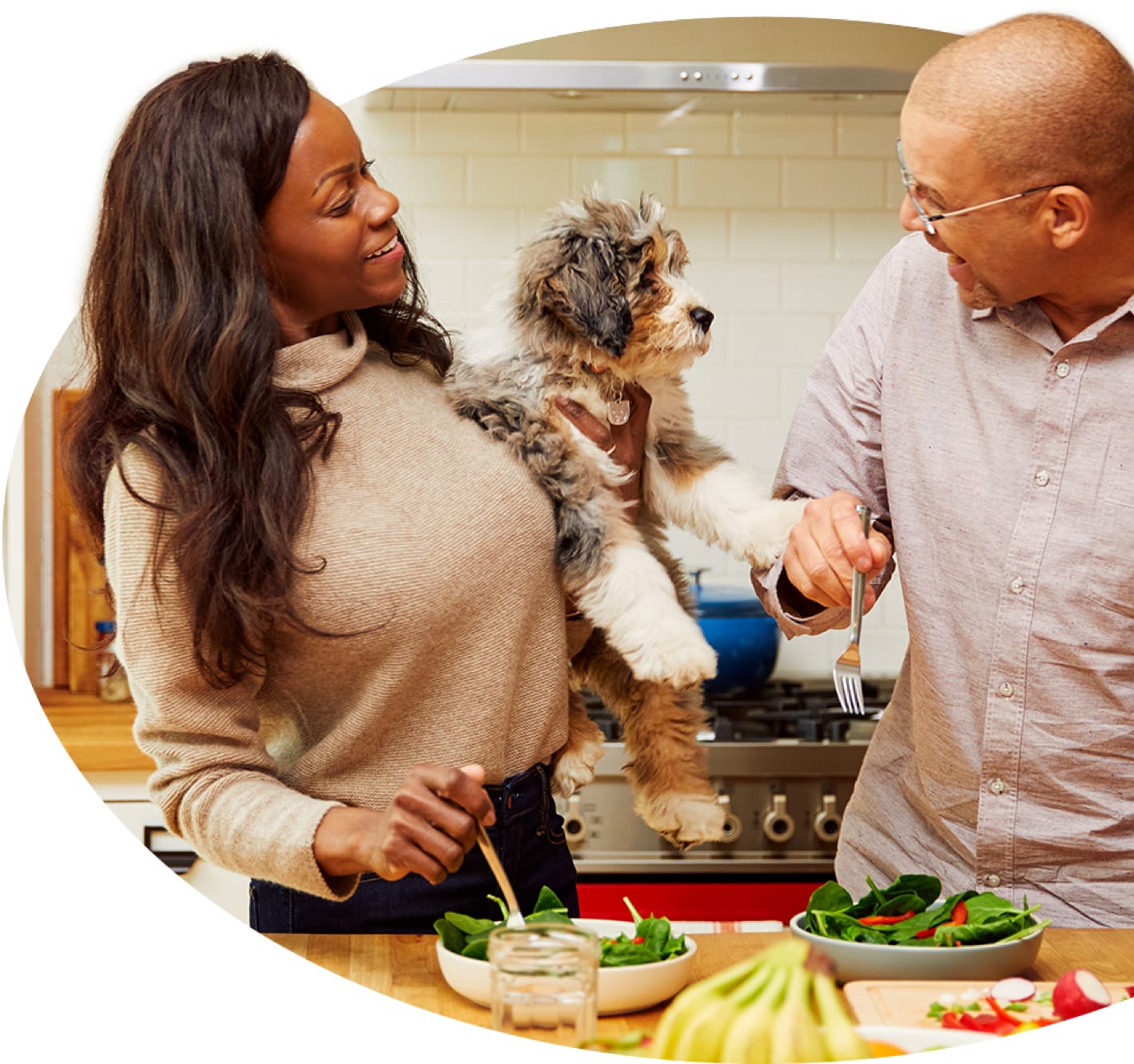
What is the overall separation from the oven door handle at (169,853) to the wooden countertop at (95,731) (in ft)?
0.45

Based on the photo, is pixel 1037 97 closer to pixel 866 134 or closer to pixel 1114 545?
pixel 1114 545

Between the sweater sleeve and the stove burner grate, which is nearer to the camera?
the sweater sleeve

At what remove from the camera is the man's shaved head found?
1.42 metres

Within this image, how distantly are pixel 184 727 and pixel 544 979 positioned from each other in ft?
1.81

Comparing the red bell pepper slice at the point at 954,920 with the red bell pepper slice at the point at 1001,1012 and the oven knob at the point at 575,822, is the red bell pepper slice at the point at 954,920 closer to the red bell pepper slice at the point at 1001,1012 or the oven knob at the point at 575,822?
the red bell pepper slice at the point at 1001,1012

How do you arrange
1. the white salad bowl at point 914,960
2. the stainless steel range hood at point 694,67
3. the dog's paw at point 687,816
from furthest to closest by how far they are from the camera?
1. the stainless steel range hood at point 694,67
2. the dog's paw at point 687,816
3. the white salad bowl at point 914,960

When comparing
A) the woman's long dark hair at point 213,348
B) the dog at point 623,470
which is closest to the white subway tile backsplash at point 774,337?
the dog at point 623,470

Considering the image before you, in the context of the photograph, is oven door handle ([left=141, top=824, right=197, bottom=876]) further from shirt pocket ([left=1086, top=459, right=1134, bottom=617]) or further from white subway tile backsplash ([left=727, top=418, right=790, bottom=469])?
shirt pocket ([left=1086, top=459, right=1134, bottom=617])

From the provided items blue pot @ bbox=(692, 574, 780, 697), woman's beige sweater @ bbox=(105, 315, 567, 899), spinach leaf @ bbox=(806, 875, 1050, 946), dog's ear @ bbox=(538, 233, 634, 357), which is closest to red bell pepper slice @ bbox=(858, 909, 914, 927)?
spinach leaf @ bbox=(806, 875, 1050, 946)

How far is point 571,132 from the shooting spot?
3439 mm

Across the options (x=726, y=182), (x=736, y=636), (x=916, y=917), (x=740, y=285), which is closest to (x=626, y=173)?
(x=726, y=182)

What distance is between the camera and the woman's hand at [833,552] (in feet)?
4.75

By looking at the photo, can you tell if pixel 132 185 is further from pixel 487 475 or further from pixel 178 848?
pixel 178 848

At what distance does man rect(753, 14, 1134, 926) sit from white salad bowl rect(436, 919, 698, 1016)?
1.64 feet
